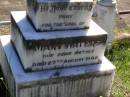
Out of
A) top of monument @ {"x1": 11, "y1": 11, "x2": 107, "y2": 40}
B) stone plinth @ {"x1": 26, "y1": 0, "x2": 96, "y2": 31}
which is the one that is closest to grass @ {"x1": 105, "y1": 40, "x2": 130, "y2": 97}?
top of monument @ {"x1": 11, "y1": 11, "x2": 107, "y2": 40}

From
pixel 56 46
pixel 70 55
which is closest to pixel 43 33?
pixel 56 46

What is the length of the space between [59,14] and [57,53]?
61 centimetres

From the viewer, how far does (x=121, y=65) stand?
649cm

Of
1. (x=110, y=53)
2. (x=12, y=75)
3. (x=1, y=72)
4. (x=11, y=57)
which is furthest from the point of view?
(x=110, y=53)

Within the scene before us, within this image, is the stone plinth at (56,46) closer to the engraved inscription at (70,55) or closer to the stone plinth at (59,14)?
the engraved inscription at (70,55)

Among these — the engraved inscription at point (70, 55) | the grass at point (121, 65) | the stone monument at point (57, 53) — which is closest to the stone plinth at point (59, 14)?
the stone monument at point (57, 53)

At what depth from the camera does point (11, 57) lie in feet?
17.2

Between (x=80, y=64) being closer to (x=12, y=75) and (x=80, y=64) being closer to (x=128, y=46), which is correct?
(x=12, y=75)

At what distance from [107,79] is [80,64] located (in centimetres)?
54

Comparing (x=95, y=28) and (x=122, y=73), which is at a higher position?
(x=95, y=28)

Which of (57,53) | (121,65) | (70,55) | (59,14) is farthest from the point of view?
(121,65)

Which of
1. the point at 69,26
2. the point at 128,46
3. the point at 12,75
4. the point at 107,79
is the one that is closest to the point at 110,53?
the point at 128,46

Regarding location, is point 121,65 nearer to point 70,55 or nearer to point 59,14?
point 70,55

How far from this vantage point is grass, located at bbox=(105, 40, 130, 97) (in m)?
5.81
